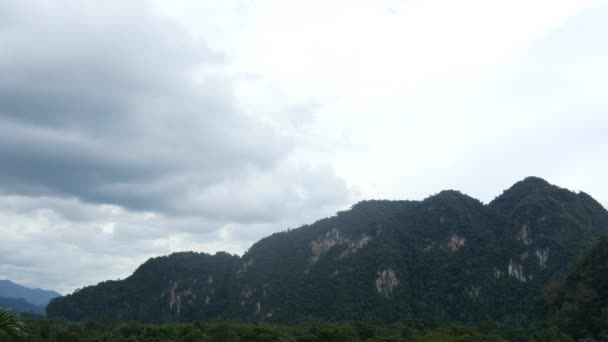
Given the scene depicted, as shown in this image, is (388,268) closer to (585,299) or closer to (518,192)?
(518,192)

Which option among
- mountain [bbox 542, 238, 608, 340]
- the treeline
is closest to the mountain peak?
mountain [bbox 542, 238, 608, 340]

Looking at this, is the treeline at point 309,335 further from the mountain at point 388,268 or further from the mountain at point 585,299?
the mountain at point 388,268

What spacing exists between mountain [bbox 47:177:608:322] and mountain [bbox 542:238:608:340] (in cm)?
1429

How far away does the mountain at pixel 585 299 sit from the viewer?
60388 mm

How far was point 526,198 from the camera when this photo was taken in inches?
4840

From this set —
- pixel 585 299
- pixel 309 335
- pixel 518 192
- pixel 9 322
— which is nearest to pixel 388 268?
pixel 518 192

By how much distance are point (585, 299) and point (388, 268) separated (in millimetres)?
64626

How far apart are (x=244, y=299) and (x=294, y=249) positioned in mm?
21062

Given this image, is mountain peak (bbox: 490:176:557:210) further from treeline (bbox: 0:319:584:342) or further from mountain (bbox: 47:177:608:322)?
treeline (bbox: 0:319:584:342)

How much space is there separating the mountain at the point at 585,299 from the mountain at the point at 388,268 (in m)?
14.3

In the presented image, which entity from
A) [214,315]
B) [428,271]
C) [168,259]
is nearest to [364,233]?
[428,271]

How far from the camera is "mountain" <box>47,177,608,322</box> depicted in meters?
108

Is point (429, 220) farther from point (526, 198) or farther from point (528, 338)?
point (528, 338)

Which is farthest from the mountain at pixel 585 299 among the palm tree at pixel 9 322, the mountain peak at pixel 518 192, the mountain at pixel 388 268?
the palm tree at pixel 9 322
